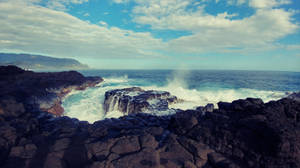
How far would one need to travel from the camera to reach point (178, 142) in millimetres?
5656

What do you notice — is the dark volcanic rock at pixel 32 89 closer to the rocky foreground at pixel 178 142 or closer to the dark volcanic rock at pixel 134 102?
the rocky foreground at pixel 178 142

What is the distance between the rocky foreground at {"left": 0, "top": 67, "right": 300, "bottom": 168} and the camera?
15.2 feet

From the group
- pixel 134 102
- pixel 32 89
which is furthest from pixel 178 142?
pixel 32 89

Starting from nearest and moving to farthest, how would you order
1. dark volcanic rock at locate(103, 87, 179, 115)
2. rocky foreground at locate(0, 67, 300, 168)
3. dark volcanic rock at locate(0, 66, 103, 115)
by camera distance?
rocky foreground at locate(0, 67, 300, 168)
dark volcanic rock at locate(0, 66, 103, 115)
dark volcanic rock at locate(103, 87, 179, 115)

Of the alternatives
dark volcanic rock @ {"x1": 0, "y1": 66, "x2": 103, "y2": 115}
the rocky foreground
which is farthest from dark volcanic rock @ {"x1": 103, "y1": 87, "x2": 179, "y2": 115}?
the rocky foreground

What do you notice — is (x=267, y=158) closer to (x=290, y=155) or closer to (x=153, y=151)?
(x=290, y=155)

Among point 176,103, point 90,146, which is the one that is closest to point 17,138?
point 90,146

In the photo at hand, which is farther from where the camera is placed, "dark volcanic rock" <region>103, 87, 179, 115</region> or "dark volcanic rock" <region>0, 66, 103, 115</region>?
"dark volcanic rock" <region>103, 87, 179, 115</region>

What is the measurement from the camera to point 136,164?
182 inches

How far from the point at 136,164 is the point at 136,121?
351 cm

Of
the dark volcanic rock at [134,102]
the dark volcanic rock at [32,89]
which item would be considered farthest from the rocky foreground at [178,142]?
the dark volcanic rock at [134,102]

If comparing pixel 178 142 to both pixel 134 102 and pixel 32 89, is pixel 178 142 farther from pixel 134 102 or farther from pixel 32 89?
pixel 32 89

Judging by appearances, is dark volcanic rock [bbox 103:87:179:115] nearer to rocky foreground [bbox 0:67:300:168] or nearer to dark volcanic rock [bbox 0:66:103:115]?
dark volcanic rock [bbox 0:66:103:115]

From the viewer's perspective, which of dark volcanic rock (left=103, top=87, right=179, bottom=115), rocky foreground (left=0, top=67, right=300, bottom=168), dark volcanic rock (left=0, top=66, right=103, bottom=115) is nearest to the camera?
rocky foreground (left=0, top=67, right=300, bottom=168)
